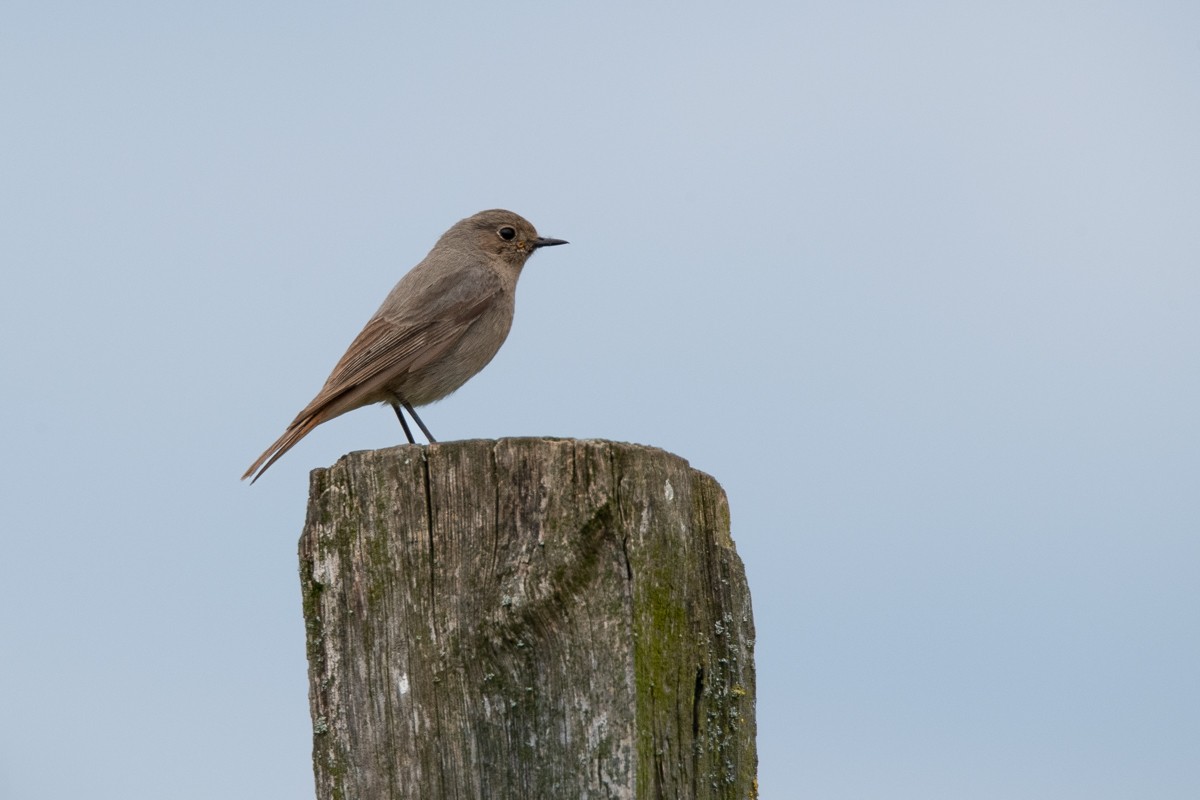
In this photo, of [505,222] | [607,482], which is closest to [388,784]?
[607,482]

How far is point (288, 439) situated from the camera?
730cm

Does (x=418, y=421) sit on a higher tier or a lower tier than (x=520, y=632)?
higher

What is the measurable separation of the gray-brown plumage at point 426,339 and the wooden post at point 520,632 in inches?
157

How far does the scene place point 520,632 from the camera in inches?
135

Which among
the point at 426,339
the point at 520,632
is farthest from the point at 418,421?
the point at 520,632

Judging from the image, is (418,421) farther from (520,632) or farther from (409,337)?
(520,632)

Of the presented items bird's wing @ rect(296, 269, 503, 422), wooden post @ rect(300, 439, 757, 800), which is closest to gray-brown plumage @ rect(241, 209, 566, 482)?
bird's wing @ rect(296, 269, 503, 422)

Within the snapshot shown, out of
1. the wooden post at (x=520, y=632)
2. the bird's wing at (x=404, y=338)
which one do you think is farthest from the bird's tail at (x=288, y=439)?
the wooden post at (x=520, y=632)

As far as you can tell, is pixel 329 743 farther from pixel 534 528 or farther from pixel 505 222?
pixel 505 222

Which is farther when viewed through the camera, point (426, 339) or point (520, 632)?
point (426, 339)

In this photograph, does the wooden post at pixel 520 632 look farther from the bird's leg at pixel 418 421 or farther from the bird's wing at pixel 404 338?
the bird's leg at pixel 418 421

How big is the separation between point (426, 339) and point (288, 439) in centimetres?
146

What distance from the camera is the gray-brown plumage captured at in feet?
26.7

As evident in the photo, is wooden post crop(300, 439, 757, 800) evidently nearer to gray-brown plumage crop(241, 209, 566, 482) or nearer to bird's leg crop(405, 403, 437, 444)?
gray-brown plumage crop(241, 209, 566, 482)
